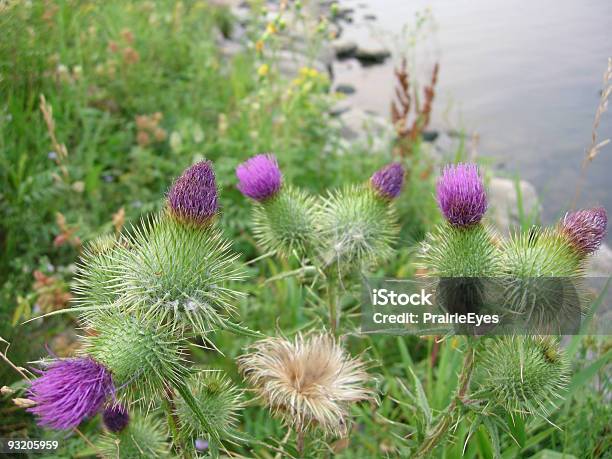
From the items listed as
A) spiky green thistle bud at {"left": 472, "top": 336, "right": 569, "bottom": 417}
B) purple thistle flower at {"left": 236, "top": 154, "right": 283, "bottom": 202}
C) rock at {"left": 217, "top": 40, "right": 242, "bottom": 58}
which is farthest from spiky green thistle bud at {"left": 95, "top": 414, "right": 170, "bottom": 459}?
rock at {"left": 217, "top": 40, "right": 242, "bottom": 58}

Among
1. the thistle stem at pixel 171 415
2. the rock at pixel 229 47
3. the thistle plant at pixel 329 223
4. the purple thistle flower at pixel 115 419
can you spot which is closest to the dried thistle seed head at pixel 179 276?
the thistle stem at pixel 171 415

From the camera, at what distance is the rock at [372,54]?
11148 millimetres

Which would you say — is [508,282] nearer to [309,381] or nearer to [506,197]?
[309,381]

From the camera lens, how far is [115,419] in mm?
1887

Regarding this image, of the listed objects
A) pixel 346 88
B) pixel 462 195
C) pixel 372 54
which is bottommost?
pixel 346 88

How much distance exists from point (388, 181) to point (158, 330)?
53.8 inches

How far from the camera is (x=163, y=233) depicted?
1.74 metres

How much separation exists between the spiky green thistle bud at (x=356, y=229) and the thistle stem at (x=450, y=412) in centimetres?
68

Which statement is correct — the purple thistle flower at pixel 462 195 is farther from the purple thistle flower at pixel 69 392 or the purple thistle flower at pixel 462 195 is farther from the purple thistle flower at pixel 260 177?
the purple thistle flower at pixel 69 392

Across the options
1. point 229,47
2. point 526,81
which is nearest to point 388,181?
point 526,81

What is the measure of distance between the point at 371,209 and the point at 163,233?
1.11 metres

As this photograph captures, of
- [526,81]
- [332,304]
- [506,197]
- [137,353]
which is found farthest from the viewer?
[526,81]

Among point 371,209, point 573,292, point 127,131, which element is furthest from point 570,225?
point 127,131

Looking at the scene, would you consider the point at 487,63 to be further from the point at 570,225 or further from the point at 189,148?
the point at 570,225
